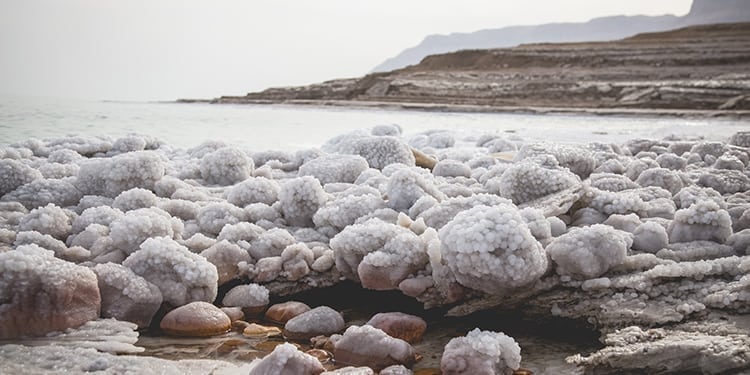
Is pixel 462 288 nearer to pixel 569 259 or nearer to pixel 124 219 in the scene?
pixel 569 259

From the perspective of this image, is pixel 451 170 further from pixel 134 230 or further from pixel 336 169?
pixel 134 230

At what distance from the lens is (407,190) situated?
90.2 inches

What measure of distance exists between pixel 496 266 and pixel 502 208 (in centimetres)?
16

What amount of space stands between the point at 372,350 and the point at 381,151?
2.04m

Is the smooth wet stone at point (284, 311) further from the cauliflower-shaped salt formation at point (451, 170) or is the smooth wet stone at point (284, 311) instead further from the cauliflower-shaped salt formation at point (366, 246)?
the cauliflower-shaped salt formation at point (451, 170)

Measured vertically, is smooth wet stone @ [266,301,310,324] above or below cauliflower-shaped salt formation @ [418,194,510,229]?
below

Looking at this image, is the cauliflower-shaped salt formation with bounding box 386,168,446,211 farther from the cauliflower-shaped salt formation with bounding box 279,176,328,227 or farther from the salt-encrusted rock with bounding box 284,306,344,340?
the salt-encrusted rock with bounding box 284,306,344,340

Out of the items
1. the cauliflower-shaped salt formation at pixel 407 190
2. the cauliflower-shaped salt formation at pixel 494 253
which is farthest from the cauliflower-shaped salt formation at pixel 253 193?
the cauliflower-shaped salt formation at pixel 494 253

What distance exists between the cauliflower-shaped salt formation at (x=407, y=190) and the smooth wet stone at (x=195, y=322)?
2.82ft

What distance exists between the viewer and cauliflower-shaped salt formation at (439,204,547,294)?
1516 millimetres

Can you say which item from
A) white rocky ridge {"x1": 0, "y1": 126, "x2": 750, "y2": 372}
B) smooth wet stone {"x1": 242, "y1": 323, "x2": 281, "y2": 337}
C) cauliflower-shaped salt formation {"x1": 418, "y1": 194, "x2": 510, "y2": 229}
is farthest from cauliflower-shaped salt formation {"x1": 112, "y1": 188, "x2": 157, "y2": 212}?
cauliflower-shaped salt formation {"x1": 418, "y1": 194, "x2": 510, "y2": 229}

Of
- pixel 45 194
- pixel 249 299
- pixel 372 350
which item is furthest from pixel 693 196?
pixel 45 194

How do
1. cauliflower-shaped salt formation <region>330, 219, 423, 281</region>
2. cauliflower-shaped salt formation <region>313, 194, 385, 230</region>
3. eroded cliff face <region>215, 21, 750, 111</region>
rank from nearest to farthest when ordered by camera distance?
1. cauliflower-shaped salt formation <region>330, 219, 423, 281</region>
2. cauliflower-shaped salt formation <region>313, 194, 385, 230</region>
3. eroded cliff face <region>215, 21, 750, 111</region>

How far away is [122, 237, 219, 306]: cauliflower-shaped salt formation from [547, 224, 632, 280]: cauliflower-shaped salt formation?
0.95 m
